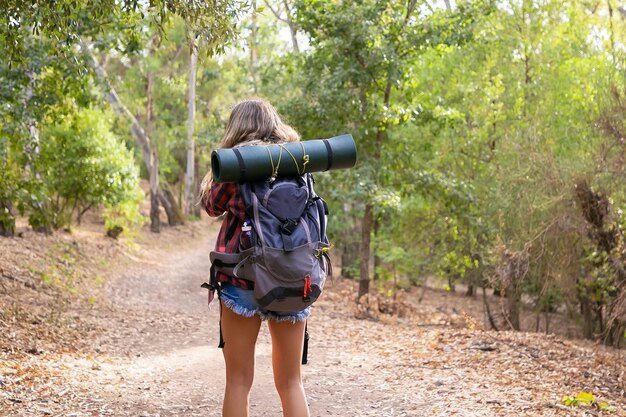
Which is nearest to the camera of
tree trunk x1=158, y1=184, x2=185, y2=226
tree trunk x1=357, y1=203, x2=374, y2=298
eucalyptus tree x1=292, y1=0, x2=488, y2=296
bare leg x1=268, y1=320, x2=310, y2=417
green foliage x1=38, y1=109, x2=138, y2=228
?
bare leg x1=268, y1=320, x2=310, y2=417

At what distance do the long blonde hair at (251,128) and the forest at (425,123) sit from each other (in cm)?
211

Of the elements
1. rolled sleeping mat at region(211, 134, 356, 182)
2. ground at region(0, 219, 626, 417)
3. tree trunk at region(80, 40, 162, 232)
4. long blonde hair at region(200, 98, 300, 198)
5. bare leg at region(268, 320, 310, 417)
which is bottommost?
ground at region(0, 219, 626, 417)

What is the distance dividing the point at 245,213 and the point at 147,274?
14.5 metres

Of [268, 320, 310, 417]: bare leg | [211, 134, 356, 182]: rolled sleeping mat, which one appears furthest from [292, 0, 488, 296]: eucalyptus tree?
[268, 320, 310, 417]: bare leg

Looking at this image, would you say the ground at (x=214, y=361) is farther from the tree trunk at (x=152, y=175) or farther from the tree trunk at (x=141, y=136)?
the tree trunk at (x=152, y=175)

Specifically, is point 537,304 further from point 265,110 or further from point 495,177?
point 265,110

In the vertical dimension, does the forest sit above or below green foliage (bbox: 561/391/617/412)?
above

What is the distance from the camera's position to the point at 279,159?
335 centimetres

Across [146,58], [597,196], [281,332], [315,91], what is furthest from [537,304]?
[146,58]

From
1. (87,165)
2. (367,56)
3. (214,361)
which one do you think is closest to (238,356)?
(214,361)

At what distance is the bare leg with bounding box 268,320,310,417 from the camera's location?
3.49 metres

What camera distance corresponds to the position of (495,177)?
45.4 ft

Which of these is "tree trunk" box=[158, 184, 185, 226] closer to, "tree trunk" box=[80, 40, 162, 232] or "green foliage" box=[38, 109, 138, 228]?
"tree trunk" box=[80, 40, 162, 232]

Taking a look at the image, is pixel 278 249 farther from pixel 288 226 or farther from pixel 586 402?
pixel 586 402
